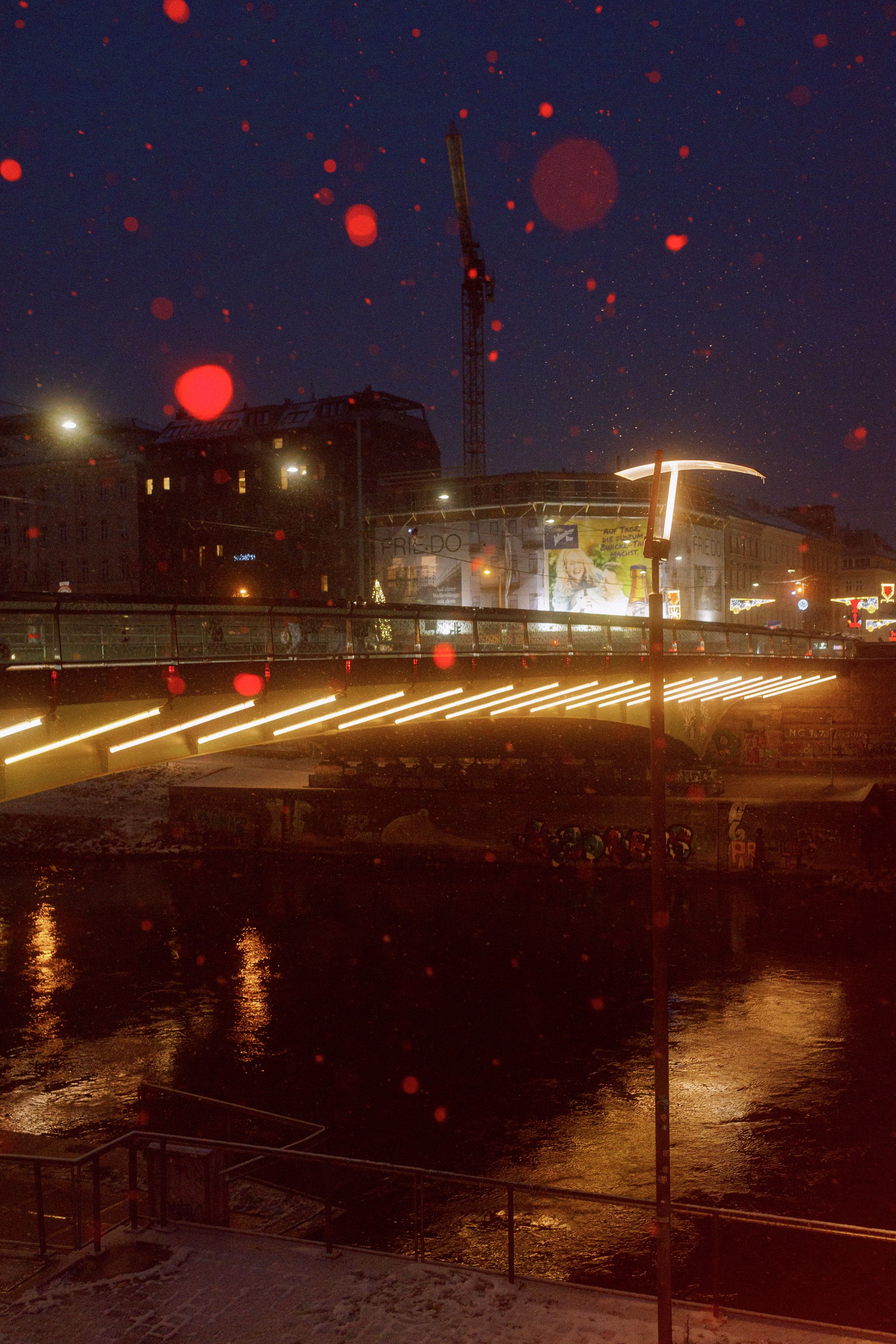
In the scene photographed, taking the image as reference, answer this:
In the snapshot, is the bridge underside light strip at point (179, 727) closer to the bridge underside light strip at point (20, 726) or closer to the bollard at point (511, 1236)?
the bridge underside light strip at point (20, 726)

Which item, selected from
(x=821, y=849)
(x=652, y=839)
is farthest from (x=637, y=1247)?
(x=821, y=849)

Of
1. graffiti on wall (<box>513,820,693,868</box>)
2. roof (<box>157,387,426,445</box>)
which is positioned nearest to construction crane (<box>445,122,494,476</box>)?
roof (<box>157,387,426,445</box>)

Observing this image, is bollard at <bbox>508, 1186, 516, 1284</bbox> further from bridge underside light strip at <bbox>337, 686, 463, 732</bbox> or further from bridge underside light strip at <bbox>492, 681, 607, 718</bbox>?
bridge underside light strip at <bbox>492, 681, 607, 718</bbox>

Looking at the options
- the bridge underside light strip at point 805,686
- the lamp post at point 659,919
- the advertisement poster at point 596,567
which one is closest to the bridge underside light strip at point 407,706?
the lamp post at point 659,919

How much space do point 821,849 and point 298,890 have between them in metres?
16.9

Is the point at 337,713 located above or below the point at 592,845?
above

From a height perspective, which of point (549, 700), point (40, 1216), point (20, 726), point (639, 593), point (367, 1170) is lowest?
point (40, 1216)

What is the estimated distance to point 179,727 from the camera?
16344 millimetres

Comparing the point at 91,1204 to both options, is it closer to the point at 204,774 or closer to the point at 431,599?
the point at 204,774

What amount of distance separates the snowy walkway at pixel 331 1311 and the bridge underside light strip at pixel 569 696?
717 inches

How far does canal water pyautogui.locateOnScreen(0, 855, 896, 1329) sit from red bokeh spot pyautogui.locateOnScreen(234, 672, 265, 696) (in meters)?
6.93

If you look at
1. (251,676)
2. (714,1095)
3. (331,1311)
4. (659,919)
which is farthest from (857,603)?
(331,1311)

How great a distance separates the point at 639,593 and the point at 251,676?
41.5 m

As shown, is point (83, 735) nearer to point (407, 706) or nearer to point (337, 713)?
point (337, 713)
